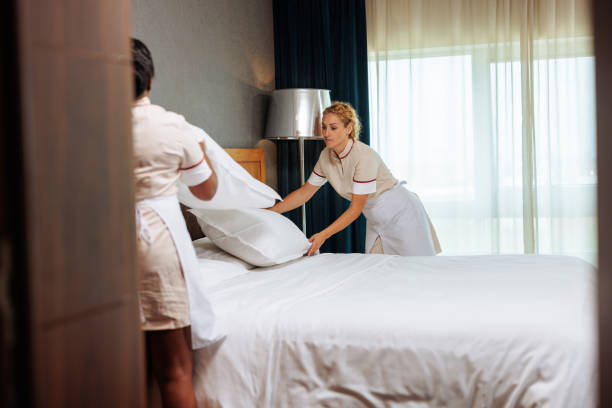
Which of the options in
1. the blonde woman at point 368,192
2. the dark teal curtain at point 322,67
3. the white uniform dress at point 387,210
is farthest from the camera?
the dark teal curtain at point 322,67

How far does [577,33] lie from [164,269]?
3668mm

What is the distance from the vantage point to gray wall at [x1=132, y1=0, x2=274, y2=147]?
2916 mm

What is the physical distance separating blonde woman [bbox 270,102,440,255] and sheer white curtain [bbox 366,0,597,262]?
0.92 meters

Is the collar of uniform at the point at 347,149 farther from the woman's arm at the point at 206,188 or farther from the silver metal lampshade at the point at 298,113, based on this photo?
the woman's arm at the point at 206,188

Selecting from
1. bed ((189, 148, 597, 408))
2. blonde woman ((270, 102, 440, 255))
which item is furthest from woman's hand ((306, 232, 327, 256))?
bed ((189, 148, 597, 408))

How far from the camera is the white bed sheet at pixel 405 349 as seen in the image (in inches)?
60.0

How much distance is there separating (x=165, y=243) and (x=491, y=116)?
327 cm

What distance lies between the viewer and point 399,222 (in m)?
3.41

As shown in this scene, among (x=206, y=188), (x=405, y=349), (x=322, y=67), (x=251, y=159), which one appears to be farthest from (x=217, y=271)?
(x=322, y=67)

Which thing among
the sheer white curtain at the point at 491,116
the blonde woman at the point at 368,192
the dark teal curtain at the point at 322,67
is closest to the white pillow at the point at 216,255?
the blonde woman at the point at 368,192

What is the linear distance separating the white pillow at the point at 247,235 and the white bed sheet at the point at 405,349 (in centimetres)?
49

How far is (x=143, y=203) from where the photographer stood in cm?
157

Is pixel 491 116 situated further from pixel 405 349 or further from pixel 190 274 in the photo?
pixel 190 274

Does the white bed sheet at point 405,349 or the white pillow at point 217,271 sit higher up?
the white pillow at point 217,271
